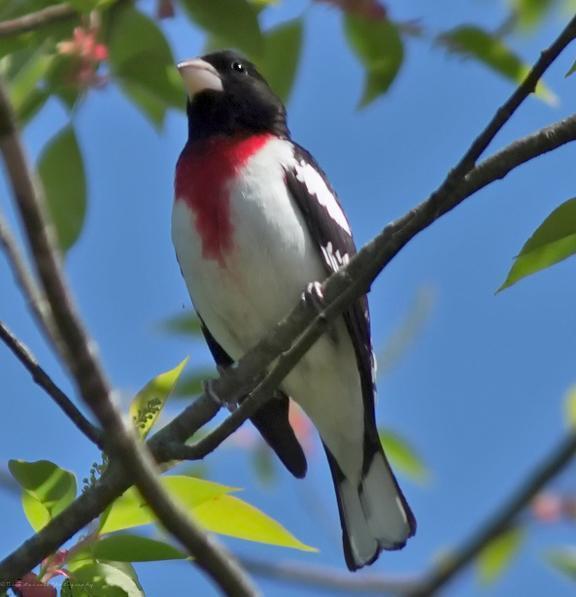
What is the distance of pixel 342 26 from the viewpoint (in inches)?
98.2

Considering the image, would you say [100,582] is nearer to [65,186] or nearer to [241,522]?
[241,522]

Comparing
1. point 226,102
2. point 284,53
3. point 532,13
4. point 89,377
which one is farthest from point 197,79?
point 89,377

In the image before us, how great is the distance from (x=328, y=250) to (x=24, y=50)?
1.72m

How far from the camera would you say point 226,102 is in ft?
14.1

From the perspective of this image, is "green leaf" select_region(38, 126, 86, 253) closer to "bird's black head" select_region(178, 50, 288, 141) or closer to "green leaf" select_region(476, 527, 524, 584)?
"green leaf" select_region(476, 527, 524, 584)

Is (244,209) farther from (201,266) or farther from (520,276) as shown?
(520,276)

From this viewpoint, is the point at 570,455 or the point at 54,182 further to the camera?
the point at 54,182

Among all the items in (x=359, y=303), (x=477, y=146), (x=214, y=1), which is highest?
(x=214, y=1)

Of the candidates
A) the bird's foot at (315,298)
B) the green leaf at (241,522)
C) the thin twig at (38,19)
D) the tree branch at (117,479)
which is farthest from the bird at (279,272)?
the thin twig at (38,19)

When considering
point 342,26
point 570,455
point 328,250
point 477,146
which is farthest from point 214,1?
point 328,250

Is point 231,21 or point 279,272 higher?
point 231,21

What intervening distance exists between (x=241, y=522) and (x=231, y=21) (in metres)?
1.02

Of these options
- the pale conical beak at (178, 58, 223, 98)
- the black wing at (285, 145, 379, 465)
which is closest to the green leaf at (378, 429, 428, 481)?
the black wing at (285, 145, 379, 465)

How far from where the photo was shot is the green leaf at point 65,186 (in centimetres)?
235
